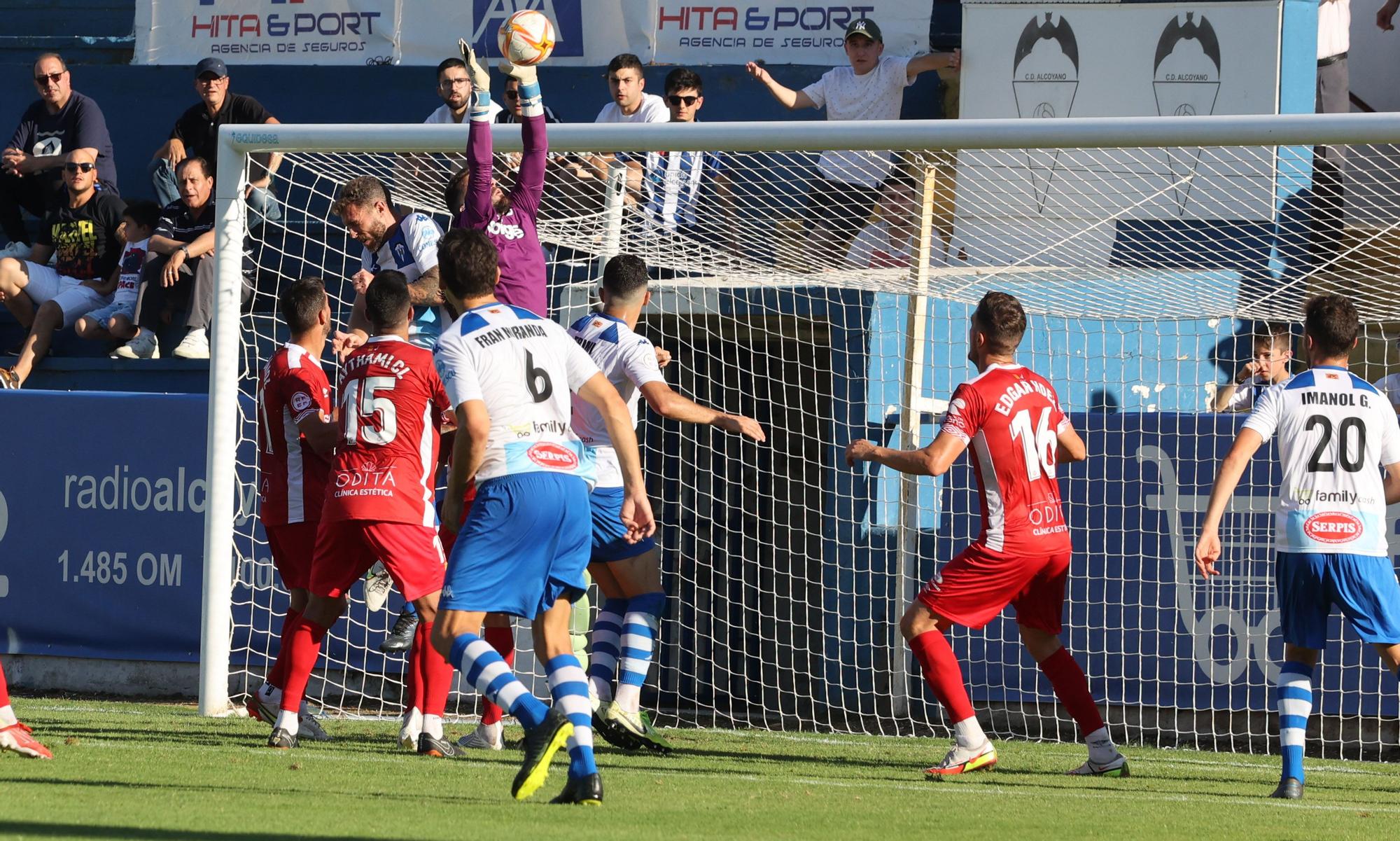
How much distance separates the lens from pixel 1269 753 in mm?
8188

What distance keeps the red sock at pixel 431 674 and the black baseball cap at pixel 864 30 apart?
6507mm

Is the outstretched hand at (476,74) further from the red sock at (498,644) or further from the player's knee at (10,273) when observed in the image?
the player's knee at (10,273)

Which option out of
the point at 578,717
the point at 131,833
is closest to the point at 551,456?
the point at 578,717

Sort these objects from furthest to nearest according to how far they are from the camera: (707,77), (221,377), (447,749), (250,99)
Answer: (707,77) → (250,99) → (221,377) → (447,749)

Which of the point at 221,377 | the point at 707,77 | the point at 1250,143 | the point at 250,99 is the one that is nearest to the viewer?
the point at 1250,143

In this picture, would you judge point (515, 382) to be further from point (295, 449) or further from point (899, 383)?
point (899, 383)

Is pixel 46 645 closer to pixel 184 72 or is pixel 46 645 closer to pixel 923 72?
pixel 184 72

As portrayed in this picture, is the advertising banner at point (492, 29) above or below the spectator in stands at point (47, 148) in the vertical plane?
above

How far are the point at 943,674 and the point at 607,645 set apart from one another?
151 centimetres

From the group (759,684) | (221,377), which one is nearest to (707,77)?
(759,684)

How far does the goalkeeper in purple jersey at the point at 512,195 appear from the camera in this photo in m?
6.20

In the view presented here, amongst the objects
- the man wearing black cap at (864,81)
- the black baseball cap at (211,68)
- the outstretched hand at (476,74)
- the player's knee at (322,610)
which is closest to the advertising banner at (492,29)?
the man wearing black cap at (864,81)

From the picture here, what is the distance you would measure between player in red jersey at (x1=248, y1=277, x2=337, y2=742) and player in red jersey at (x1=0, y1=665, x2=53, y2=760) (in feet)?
3.58

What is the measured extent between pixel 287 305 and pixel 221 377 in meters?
1.46
